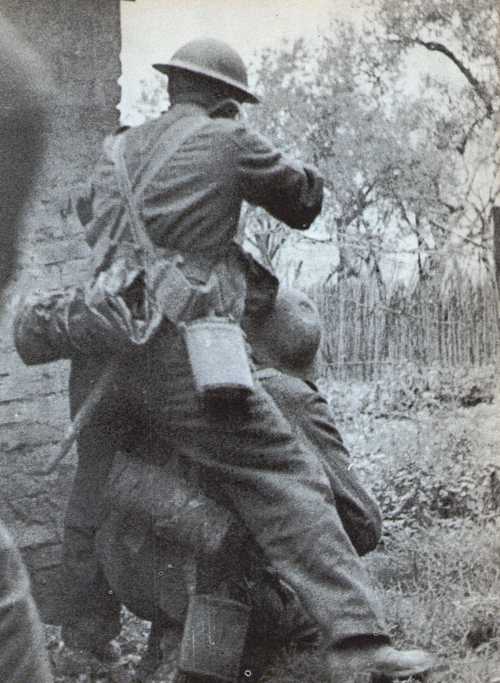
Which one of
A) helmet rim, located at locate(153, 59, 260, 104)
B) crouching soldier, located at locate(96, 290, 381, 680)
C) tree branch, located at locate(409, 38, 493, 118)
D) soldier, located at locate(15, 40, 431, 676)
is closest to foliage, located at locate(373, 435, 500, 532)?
crouching soldier, located at locate(96, 290, 381, 680)

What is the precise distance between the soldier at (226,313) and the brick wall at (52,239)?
0.69 feet

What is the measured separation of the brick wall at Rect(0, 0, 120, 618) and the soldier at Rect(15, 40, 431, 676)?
21cm

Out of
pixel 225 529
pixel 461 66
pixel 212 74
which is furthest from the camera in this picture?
pixel 461 66

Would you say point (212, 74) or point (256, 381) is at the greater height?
point (212, 74)

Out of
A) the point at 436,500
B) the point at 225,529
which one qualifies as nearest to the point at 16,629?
the point at 225,529

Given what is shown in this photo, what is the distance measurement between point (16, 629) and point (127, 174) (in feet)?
6.53

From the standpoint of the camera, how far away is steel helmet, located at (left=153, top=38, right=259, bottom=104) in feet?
12.9

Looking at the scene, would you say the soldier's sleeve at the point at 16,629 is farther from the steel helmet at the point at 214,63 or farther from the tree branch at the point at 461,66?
the tree branch at the point at 461,66

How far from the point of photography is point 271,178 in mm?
3855

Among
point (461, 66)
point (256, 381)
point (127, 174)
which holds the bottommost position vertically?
point (256, 381)

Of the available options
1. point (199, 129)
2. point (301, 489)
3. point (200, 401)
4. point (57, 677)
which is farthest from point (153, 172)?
point (57, 677)

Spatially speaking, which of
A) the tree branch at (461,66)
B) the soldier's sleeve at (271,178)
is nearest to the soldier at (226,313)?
the soldier's sleeve at (271,178)

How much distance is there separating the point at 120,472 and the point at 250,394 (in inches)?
17.1

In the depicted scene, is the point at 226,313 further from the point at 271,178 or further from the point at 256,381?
the point at 271,178
